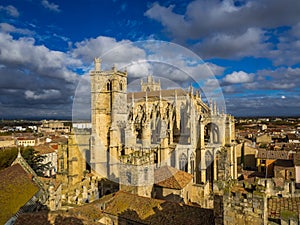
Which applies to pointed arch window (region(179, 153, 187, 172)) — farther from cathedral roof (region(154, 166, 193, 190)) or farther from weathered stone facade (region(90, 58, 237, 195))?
cathedral roof (region(154, 166, 193, 190))

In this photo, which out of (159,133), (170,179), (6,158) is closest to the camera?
(170,179)

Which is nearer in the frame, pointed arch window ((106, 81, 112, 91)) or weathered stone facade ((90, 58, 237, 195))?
weathered stone facade ((90, 58, 237, 195))

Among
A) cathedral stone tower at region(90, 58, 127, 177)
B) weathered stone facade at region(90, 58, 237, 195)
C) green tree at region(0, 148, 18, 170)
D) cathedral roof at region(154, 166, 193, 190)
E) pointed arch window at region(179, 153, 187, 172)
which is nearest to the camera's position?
cathedral roof at region(154, 166, 193, 190)

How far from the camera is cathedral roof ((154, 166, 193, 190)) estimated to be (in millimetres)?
21364

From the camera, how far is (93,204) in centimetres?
1759

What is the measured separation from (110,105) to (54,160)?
1366 inches

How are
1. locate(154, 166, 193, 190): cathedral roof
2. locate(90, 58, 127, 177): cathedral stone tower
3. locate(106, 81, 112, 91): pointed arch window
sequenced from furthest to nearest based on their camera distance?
locate(106, 81, 112, 91): pointed arch window
locate(90, 58, 127, 177): cathedral stone tower
locate(154, 166, 193, 190): cathedral roof

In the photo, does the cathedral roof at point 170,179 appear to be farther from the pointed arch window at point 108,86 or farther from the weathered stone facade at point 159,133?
the pointed arch window at point 108,86

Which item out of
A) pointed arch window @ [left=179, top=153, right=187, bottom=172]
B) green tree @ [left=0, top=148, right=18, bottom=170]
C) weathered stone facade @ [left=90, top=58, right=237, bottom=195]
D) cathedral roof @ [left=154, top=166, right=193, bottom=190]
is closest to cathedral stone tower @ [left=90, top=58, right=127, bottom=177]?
weathered stone facade @ [left=90, top=58, right=237, bottom=195]

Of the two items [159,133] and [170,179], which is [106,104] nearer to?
[159,133]

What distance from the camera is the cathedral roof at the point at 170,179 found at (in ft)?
70.1

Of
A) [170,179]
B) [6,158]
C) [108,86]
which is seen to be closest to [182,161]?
[170,179]

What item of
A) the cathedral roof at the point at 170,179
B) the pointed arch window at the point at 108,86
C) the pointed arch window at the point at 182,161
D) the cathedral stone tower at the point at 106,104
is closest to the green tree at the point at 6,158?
the cathedral stone tower at the point at 106,104

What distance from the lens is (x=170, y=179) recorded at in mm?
21969
